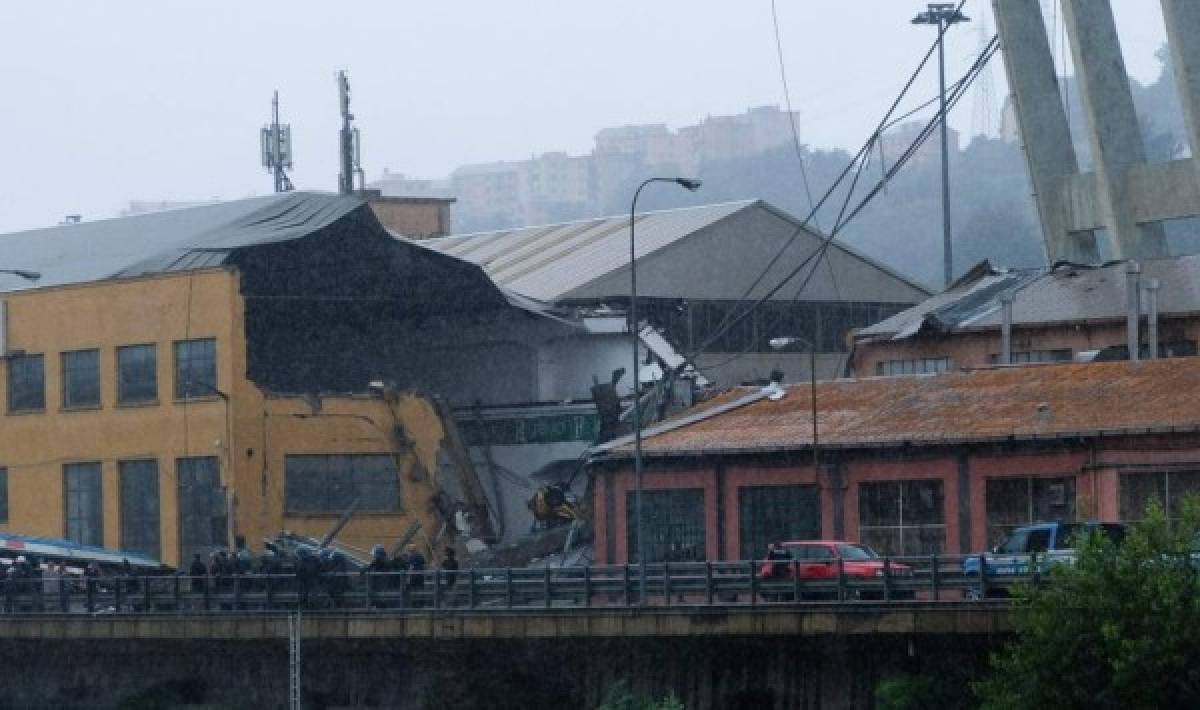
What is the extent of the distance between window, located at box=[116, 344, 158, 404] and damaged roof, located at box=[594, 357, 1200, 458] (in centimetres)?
1583

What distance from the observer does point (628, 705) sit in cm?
4359

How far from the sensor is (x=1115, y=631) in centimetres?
3462

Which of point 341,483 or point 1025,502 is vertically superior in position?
point 341,483

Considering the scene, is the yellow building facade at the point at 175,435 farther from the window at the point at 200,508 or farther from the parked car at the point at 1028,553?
the parked car at the point at 1028,553

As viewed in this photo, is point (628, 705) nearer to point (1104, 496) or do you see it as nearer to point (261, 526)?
point (1104, 496)

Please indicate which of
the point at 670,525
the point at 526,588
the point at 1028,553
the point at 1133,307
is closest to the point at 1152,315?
the point at 1133,307

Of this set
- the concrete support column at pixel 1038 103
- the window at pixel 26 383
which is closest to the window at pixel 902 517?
the concrete support column at pixel 1038 103

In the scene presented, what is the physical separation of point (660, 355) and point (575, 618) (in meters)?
30.6

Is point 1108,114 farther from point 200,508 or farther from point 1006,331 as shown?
point 200,508

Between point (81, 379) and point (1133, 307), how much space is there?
31.1 metres

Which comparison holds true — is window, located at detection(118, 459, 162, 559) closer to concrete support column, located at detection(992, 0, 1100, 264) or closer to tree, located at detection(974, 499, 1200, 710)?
concrete support column, located at detection(992, 0, 1100, 264)

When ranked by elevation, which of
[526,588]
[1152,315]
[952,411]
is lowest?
[526,588]

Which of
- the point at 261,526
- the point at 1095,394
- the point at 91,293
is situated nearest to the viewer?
the point at 1095,394

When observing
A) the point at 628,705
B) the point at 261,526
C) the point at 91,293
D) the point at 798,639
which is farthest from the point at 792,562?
the point at 91,293
